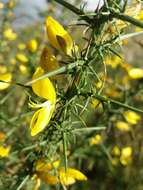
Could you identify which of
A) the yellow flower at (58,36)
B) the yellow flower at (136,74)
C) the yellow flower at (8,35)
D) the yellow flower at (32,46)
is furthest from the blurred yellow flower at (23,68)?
the yellow flower at (58,36)

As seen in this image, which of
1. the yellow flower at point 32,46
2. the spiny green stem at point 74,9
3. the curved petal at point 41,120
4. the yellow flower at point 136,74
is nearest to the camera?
the spiny green stem at point 74,9

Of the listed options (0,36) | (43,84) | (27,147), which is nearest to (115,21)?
(43,84)

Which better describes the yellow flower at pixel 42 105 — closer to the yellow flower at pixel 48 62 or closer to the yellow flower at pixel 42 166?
the yellow flower at pixel 48 62

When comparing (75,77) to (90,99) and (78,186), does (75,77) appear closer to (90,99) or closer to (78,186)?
(90,99)

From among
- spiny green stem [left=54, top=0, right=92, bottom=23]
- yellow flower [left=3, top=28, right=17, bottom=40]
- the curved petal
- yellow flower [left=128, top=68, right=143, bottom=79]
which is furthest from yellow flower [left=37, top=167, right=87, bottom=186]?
yellow flower [left=3, top=28, right=17, bottom=40]

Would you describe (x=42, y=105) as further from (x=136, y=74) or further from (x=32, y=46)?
(x=32, y=46)

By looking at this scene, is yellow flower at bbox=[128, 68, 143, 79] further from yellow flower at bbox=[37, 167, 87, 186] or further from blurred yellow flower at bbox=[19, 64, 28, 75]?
yellow flower at bbox=[37, 167, 87, 186]
